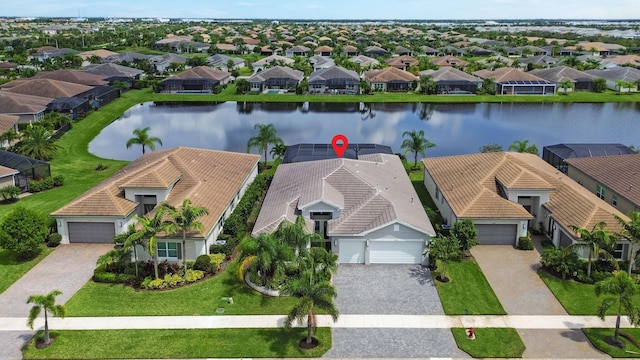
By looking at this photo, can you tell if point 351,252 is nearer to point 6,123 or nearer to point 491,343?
point 491,343

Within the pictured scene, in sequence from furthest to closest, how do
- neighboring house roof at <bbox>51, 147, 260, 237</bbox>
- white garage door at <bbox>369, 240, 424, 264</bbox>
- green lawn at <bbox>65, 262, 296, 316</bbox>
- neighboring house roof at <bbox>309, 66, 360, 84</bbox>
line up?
neighboring house roof at <bbox>309, 66, 360, 84</bbox>, neighboring house roof at <bbox>51, 147, 260, 237</bbox>, white garage door at <bbox>369, 240, 424, 264</bbox>, green lawn at <bbox>65, 262, 296, 316</bbox>

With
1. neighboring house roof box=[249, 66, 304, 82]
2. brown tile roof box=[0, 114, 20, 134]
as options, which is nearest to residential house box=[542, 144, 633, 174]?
brown tile roof box=[0, 114, 20, 134]

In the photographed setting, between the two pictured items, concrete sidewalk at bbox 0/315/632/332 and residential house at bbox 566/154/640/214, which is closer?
concrete sidewalk at bbox 0/315/632/332

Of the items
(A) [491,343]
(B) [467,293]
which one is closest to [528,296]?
(B) [467,293]

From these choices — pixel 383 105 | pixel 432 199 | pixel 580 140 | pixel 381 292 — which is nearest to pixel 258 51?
pixel 383 105

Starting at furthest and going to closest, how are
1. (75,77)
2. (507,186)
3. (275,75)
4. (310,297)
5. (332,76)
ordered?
(275,75) → (332,76) → (75,77) → (507,186) → (310,297)

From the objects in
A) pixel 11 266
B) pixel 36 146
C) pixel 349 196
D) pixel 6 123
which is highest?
→ pixel 6 123

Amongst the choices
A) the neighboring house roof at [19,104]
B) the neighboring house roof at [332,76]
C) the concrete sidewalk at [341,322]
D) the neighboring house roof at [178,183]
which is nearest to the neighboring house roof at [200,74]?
the neighboring house roof at [332,76]

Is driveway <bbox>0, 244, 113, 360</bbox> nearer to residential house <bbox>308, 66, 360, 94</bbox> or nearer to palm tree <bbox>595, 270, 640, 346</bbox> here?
palm tree <bbox>595, 270, 640, 346</bbox>
